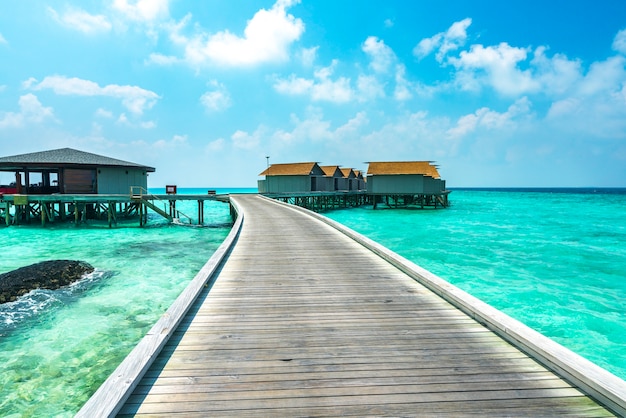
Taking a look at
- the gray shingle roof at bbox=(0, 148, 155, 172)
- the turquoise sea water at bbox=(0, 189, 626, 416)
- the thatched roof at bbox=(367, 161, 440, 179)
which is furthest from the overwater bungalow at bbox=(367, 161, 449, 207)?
the gray shingle roof at bbox=(0, 148, 155, 172)

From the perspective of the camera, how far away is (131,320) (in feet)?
31.5

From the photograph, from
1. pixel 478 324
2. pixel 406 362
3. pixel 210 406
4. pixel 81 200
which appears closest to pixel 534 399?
pixel 406 362

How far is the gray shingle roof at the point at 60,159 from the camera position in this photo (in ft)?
88.5

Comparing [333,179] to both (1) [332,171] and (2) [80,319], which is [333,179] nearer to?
(1) [332,171]

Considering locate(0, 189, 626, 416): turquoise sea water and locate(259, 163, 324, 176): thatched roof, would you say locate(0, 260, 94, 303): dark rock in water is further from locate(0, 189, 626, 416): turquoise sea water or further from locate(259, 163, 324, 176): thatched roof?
locate(259, 163, 324, 176): thatched roof

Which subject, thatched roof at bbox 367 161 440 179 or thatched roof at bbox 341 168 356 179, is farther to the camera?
thatched roof at bbox 341 168 356 179

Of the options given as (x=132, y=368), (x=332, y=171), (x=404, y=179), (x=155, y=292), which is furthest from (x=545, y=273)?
(x=332, y=171)

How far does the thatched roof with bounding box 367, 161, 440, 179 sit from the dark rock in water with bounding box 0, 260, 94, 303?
3845 centimetres

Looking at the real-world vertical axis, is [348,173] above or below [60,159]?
above

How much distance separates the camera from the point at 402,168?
155ft

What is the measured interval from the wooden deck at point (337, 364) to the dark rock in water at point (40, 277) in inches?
361

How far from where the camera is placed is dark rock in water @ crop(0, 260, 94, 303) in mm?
11312

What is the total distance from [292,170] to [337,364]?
43782 mm

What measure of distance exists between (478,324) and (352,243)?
6426 millimetres
